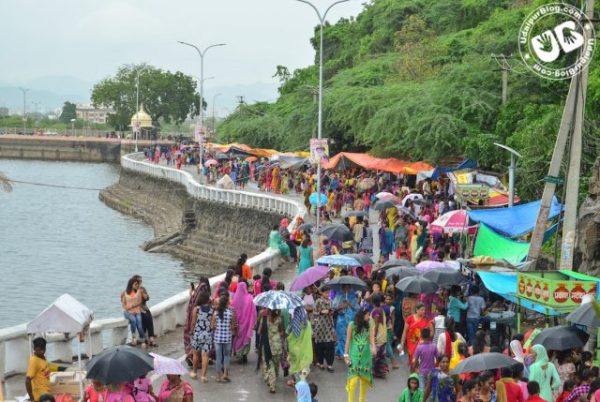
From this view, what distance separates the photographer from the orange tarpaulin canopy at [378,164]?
3738 cm

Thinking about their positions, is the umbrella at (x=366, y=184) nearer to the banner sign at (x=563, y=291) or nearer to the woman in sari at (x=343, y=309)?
the woman in sari at (x=343, y=309)

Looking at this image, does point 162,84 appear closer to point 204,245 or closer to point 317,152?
point 204,245

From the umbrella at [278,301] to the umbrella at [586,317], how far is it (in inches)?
137

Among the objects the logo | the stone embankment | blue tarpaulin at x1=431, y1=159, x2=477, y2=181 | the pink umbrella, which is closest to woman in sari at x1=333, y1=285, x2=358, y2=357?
the logo

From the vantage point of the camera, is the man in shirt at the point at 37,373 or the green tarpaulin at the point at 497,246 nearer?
the man in shirt at the point at 37,373

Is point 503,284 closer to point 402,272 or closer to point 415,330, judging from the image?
point 402,272

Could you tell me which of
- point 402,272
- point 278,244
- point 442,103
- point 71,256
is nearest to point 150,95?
point 71,256

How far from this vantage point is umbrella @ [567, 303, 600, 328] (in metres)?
12.1

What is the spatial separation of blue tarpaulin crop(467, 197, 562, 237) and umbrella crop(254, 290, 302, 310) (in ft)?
25.3

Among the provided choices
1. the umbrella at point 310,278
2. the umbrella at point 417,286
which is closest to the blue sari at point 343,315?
the umbrella at point 310,278

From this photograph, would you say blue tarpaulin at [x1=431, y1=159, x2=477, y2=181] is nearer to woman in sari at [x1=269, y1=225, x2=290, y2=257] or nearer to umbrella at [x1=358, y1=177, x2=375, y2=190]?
umbrella at [x1=358, y1=177, x2=375, y2=190]

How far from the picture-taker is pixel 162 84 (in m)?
138

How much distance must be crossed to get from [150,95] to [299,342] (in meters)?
128

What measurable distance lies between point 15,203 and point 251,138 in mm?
20246
